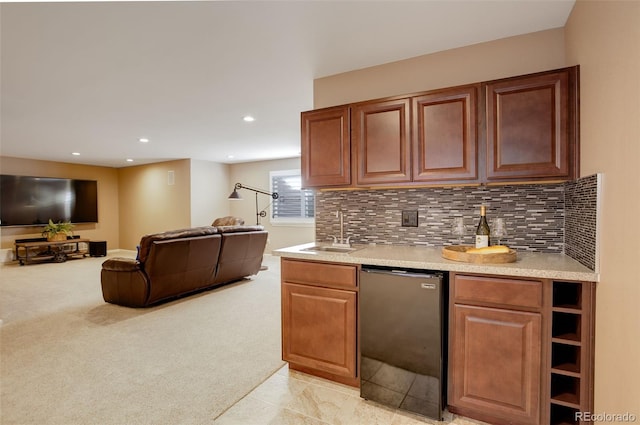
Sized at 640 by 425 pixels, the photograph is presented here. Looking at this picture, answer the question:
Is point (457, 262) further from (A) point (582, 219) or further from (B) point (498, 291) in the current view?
(A) point (582, 219)

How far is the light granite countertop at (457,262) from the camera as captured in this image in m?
1.55

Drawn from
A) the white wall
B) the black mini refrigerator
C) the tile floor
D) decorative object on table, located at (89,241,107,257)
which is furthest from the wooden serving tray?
decorative object on table, located at (89,241,107,257)

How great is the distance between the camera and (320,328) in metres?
2.14

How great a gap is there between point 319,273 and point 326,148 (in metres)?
0.99

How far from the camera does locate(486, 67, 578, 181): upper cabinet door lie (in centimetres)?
179

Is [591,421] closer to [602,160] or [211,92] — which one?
[602,160]

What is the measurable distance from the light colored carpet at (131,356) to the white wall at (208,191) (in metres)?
3.47

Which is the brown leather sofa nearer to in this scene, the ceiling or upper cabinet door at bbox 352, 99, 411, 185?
the ceiling

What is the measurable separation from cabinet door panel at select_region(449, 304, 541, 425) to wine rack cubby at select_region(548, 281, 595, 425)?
0.09 meters

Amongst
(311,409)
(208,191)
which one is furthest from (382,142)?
(208,191)

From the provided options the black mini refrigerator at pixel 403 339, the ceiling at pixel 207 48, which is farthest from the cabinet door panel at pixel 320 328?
the ceiling at pixel 207 48

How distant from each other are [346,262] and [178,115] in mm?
3268

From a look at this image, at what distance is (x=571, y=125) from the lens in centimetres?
179

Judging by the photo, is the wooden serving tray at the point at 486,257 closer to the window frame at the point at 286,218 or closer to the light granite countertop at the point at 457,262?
the light granite countertop at the point at 457,262
